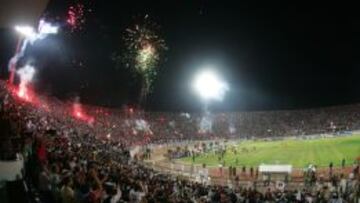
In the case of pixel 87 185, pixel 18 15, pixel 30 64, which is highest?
pixel 30 64

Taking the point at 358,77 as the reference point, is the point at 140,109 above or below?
below

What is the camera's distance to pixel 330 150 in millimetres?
54469

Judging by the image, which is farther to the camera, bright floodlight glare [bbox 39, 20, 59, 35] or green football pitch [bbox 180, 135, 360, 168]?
green football pitch [bbox 180, 135, 360, 168]

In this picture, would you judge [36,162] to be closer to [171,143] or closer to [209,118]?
[171,143]

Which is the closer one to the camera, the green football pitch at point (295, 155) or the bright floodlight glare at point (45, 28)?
the bright floodlight glare at point (45, 28)

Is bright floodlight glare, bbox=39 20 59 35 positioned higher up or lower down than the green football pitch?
higher up

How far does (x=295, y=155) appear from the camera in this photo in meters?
53.2

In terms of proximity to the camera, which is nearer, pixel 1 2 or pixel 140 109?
pixel 1 2

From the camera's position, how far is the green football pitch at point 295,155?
4769 centimetres

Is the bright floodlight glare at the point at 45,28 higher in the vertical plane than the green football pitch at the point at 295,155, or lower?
higher

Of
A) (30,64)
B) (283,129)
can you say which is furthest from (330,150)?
(30,64)

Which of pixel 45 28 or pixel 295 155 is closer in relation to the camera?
pixel 45 28

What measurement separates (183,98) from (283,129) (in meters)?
22.9

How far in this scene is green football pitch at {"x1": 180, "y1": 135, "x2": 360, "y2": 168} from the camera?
47688mm
